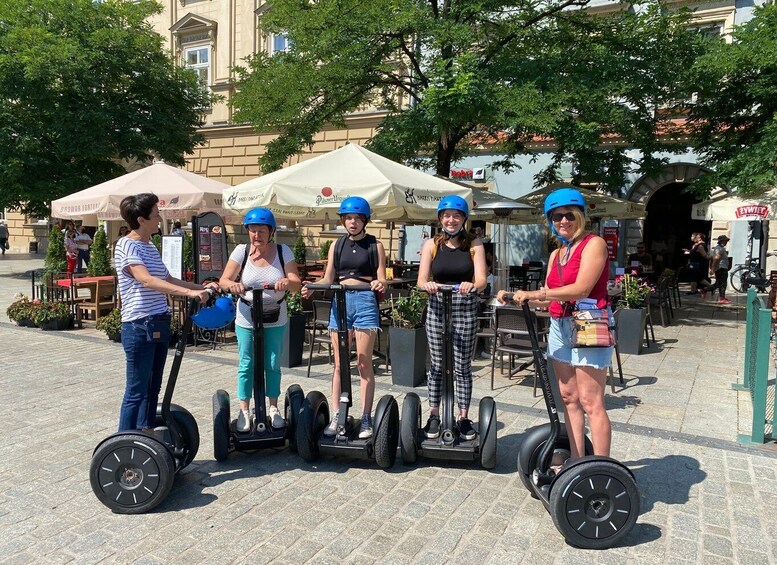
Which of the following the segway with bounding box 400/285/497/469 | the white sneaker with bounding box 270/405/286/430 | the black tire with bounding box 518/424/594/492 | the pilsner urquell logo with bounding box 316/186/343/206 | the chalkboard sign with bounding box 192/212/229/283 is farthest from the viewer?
the chalkboard sign with bounding box 192/212/229/283

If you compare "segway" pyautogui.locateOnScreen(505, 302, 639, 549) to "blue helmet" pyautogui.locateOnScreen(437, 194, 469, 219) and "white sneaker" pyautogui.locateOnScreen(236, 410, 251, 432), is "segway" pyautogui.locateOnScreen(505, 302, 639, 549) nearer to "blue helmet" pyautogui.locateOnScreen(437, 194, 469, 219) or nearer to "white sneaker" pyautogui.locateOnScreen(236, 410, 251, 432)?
"blue helmet" pyautogui.locateOnScreen(437, 194, 469, 219)

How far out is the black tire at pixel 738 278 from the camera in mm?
14838

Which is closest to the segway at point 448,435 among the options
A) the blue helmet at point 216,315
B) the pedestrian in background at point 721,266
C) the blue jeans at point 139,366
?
the blue helmet at point 216,315

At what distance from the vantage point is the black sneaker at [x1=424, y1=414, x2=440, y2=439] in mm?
3996

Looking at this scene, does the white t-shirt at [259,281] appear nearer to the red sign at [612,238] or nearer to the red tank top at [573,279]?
the red tank top at [573,279]

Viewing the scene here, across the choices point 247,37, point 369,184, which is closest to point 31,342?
point 369,184

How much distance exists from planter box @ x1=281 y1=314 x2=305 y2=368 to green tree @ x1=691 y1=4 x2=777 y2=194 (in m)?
7.52

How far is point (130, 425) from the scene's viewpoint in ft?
12.2

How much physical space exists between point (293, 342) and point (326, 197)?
5.85ft

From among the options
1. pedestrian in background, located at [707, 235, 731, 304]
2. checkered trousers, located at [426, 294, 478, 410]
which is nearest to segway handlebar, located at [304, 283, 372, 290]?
checkered trousers, located at [426, 294, 478, 410]

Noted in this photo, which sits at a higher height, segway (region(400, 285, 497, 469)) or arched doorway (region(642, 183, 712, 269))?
arched doorway (region(642, 183, 712, 269))

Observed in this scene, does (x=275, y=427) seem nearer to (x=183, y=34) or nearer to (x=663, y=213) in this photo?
(x=663, y=213)

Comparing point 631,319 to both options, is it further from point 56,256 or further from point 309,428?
point 56,256

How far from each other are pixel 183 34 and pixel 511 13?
16.4 m
